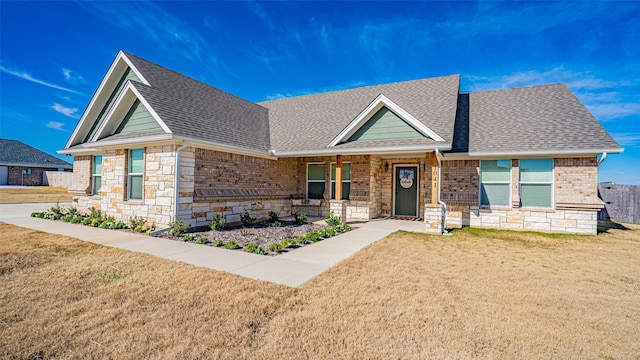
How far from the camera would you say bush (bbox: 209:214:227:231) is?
33.0 ft

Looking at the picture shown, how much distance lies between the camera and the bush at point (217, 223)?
1007 cm

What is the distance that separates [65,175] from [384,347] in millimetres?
43728

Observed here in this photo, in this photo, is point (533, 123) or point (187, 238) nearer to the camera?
point (187, 238)

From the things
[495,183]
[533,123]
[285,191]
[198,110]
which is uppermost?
[198,110]

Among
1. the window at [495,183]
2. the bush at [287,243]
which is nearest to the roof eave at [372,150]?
the window at [495,183]

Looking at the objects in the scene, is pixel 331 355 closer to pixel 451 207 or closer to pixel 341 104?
pixel 451 207

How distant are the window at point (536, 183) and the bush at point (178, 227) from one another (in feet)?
38.2

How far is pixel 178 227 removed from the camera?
354 inches

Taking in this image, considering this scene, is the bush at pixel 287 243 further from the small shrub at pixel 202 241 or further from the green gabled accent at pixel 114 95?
the green gabled accent at pixel 114 95

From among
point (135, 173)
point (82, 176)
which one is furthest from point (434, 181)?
point (82, 176)

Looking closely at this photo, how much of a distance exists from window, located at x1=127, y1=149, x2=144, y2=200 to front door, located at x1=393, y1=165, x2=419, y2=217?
1019cm

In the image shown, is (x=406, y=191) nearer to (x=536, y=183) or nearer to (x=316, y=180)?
(x=316, y=180)

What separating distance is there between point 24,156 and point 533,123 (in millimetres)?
51465

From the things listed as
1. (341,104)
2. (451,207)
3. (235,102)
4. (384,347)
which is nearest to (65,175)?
(235,102)
